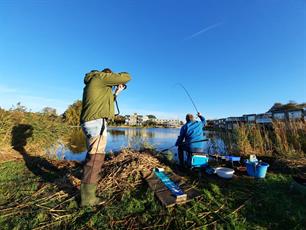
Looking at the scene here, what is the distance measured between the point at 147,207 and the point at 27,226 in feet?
5.21

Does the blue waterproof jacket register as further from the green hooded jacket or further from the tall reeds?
the tall reeds

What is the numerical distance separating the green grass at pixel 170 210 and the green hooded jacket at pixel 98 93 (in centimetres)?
137

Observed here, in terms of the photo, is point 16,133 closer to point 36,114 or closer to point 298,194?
point 36,114

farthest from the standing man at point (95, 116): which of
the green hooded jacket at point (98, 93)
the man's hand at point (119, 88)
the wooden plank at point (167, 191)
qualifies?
the wooden plank at point (167, 191)

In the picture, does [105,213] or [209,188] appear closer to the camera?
[105,213]

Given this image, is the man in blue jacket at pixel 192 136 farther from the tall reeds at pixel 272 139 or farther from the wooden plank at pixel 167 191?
the tall reeds at pixel 272 139

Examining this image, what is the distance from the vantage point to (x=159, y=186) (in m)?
3.23

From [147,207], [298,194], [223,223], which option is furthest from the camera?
[298,194]

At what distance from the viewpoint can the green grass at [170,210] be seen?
2.39 m

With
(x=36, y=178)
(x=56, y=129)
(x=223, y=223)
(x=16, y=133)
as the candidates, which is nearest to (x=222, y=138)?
(x=223, y=223)

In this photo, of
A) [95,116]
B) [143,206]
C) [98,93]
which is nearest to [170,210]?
[143,206]

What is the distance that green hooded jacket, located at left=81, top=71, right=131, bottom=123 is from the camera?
9.99 feet

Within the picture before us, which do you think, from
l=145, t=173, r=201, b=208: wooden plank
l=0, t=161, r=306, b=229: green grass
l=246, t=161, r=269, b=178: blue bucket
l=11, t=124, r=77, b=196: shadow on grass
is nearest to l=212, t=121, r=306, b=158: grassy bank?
l=246, t=161, r=269, b=178: blue bucket

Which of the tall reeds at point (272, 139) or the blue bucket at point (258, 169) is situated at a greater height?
the tall reeds at point (272, 139)
